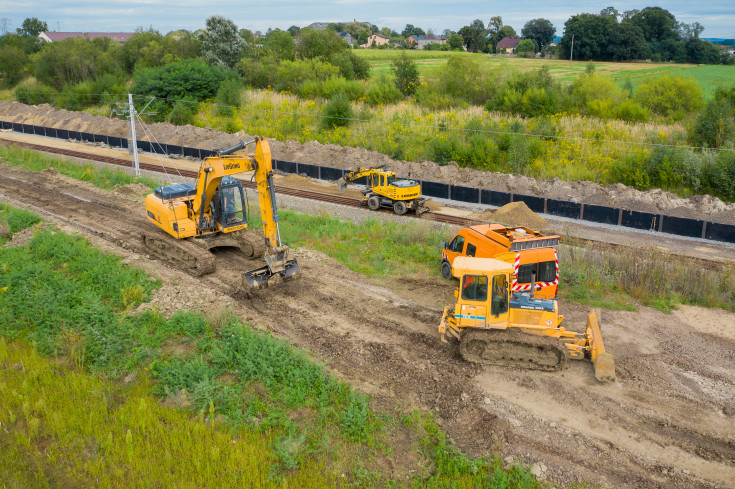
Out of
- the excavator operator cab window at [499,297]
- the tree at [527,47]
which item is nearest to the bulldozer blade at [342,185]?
the excavator operator cab window at [499,297]

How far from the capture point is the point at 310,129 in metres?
44.1

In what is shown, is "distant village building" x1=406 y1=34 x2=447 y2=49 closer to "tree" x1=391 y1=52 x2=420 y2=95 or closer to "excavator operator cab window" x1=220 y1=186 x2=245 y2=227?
"tree" x1=391 y1=52 x2=420 y2=95

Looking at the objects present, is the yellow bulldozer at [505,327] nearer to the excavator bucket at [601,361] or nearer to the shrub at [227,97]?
the excavator bucket at [601,361]

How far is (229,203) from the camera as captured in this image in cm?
1856

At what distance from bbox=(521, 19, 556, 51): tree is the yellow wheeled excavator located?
3971 inches

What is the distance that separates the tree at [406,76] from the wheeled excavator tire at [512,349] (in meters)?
40.8

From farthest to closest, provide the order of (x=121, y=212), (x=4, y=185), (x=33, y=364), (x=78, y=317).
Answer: (x=4, y=185)
(x=121, y=212)
(x=78, y=317)
(x=33, y=364)

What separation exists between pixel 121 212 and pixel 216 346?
1414 cm

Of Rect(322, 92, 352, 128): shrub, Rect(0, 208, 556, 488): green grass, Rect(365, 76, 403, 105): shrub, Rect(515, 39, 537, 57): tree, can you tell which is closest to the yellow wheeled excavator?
Rect(0, 208, 556, 488): green grass

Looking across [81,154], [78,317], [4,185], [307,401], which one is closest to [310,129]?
[81,154]

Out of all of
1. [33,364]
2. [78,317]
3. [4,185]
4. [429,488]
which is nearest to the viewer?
[429,488]

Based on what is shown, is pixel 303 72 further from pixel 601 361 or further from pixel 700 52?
pixel 700 52

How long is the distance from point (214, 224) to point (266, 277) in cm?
398

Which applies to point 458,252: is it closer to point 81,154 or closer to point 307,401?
point 307,401
